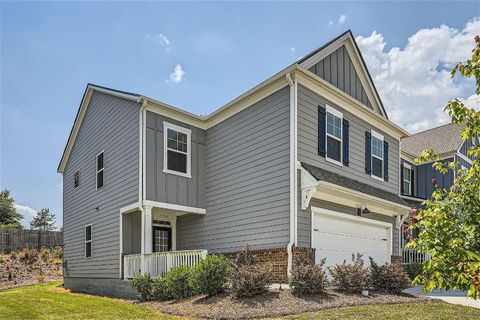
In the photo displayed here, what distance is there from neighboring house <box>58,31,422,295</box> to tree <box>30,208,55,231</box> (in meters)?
43.6

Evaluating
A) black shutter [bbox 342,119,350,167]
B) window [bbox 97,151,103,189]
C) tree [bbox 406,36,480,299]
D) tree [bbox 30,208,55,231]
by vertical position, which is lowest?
tree [bbox 30,208,55,231]

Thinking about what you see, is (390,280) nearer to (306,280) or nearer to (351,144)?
(306,280)

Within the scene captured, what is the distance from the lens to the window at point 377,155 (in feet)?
50.6

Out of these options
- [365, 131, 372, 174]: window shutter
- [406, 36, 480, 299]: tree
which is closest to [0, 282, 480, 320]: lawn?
[406, 36, 480, 299]: tree

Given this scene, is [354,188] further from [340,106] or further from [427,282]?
[427,282]

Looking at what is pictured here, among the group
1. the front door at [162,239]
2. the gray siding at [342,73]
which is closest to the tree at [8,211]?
the front door at [162,239]

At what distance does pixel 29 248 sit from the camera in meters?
24.8

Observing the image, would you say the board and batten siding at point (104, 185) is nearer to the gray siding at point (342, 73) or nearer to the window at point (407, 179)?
the gray siding at point (342, 73)

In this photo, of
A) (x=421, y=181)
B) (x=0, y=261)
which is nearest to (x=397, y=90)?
(x=421, y=181)

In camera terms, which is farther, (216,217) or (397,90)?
(397,90)

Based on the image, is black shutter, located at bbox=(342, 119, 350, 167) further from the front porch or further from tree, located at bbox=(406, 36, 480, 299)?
tree, located at bbox=(406, 36, 480, 299)

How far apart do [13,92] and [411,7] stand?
1458 cm

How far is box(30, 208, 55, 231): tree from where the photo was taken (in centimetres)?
5584

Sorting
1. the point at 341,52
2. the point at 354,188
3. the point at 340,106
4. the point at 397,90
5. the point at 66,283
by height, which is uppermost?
the point at 341,52
